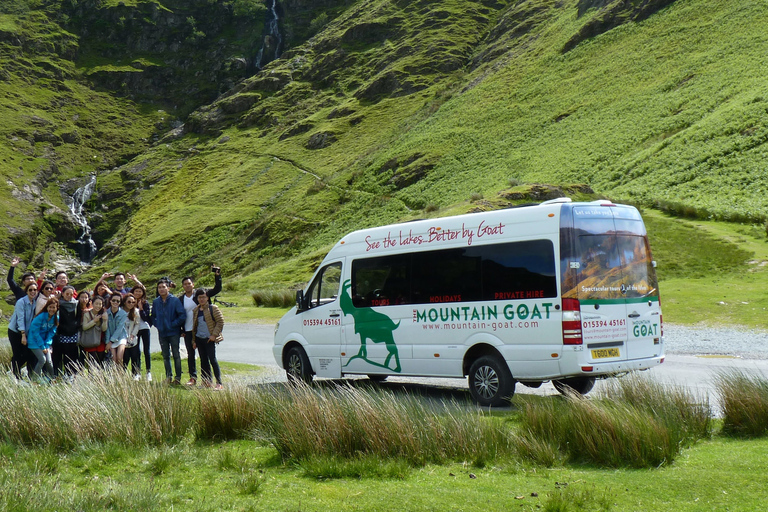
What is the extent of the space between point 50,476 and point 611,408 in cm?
622

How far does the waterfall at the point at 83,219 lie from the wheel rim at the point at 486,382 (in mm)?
94695

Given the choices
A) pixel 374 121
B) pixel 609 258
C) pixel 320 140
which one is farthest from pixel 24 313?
pixel 374 121

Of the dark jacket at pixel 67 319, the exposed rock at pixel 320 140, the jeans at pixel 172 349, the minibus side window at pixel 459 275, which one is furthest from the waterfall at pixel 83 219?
the minibus side window at pixel 459 275

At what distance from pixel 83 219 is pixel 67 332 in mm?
102829

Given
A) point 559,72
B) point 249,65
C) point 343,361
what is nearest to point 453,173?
point 559,72

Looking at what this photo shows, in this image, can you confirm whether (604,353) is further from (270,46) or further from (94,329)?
(270,46)

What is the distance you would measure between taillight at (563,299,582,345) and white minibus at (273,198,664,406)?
0.6 inches

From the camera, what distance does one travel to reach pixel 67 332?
42.2ft

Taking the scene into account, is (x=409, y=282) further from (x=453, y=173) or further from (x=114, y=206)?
(x=114, y=206)

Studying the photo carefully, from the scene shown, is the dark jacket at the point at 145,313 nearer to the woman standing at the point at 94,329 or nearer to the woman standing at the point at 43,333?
the woman standing at the point at 94,329

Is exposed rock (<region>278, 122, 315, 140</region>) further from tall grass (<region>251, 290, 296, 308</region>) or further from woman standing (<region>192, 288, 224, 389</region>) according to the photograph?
woman standing (<region>192, 288, 224, 389</region>)

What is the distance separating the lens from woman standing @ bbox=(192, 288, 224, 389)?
13492 millimetres

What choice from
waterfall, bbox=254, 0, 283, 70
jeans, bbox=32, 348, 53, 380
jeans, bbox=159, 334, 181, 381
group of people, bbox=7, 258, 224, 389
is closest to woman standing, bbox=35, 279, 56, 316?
group of people, bbox=7, 258, 224, 389

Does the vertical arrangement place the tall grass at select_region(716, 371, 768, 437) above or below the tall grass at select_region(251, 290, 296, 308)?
below
